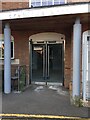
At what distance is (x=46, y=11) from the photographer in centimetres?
929

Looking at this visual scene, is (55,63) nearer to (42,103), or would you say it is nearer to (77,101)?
(42,103)

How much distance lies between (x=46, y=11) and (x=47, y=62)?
506 cm

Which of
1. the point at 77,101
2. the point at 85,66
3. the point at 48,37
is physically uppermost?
the point at 48,37

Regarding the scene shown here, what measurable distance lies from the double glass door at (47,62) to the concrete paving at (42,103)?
1.58m

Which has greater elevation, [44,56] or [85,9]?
[85,9]

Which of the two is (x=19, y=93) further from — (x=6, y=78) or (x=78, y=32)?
(x=78, y=32)

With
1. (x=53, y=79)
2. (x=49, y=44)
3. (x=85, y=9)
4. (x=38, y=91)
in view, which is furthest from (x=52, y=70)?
(x=85, y=9)

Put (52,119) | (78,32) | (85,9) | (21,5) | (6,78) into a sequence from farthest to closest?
1. (21,5)
2. (6,78)
3. (78,32)
4. (85,9)
5. (52,119)

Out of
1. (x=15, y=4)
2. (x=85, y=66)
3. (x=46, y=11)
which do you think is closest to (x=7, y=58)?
(x=46, y=11)

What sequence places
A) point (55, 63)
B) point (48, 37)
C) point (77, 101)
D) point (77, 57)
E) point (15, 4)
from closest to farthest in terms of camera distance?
point (77, 101) → point (77, 57) → point (15, 4) → point (48, 37) → point (55, 63)

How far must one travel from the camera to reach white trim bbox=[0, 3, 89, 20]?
8.78m

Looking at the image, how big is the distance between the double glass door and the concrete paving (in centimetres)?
158

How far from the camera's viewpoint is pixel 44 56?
1397 centimetres

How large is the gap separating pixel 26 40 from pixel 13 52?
982 mm
